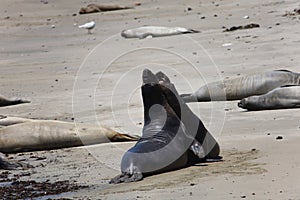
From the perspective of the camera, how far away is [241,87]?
32.1ft

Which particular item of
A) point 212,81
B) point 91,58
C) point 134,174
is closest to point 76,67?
point 91,58

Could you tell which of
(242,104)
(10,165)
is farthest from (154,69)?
(10,165)

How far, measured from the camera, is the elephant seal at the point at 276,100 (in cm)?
865

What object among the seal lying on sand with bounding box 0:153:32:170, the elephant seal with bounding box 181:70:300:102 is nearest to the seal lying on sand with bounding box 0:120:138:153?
the seal lying on sand with bounding box 0:153:32:170

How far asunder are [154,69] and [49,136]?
4392mm

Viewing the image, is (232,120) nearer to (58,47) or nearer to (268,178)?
(268,178)

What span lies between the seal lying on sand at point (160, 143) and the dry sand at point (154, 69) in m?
0.12

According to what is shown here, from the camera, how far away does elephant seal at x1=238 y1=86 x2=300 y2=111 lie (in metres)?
8.65

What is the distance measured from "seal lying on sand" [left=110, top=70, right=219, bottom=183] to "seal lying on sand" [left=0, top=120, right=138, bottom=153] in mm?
1050

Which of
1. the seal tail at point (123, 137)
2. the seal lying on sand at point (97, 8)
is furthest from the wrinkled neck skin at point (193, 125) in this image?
the seal lying on sand at point (97, 8)

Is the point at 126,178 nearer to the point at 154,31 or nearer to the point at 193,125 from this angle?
the point at 193,125

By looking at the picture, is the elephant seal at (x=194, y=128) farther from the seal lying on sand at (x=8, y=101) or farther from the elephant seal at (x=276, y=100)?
the seal lying on sand at (x=8, y=101)

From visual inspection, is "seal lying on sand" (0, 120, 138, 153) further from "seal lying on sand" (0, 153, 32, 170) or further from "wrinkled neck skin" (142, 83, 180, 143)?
"wrinkled neck skin" (142, 83, 180, 143)

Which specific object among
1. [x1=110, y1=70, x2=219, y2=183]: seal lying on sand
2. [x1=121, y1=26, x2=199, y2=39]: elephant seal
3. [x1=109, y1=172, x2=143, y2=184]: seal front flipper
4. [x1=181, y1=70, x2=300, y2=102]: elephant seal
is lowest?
[x1=121, y1=26, x2=199, y2=39]: elephant seal
